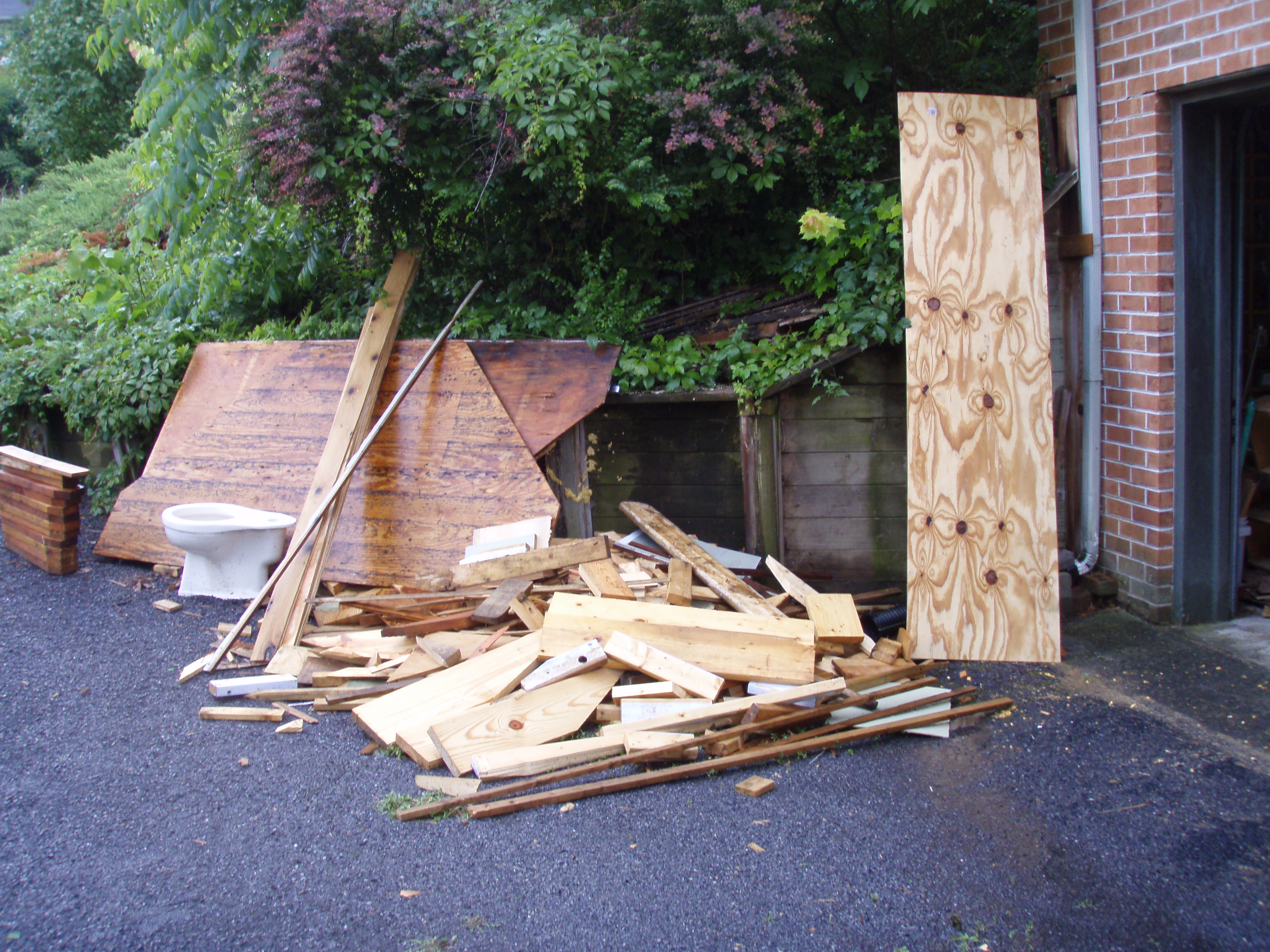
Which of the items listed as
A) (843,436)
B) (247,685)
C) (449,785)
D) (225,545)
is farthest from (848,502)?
(225,545)

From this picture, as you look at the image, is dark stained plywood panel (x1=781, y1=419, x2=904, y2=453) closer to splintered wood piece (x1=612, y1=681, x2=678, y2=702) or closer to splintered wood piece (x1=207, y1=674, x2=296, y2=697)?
splintered wood piece (x1=612, y1=681, x2=678, y2=702)

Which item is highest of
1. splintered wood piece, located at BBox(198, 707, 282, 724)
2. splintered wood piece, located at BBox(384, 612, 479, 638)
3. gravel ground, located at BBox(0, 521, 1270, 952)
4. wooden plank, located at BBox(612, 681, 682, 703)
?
splintered wood piece, located at BBox(384, 612, 479, 638)

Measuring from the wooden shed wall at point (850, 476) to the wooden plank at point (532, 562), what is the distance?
1.12 meters

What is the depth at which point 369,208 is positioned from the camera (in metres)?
5.68

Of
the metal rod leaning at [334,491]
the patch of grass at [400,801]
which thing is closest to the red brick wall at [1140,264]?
the patch of grass at [400,801]

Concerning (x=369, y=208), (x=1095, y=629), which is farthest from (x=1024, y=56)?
(x=369, y=208)

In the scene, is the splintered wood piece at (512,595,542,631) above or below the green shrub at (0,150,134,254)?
below

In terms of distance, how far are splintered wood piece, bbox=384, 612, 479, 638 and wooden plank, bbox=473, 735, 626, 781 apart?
1115mm

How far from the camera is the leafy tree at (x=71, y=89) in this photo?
15.8 meters

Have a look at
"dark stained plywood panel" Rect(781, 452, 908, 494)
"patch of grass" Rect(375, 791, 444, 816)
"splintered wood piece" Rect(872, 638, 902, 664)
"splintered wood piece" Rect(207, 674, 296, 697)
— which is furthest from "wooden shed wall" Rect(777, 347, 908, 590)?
"splintered wood piece" Rect(207, 674, 296, 697)

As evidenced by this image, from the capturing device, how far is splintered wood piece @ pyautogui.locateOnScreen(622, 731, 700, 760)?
3.17 metres

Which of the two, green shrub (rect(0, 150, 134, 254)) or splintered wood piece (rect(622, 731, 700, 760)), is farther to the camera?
green shrub (rect(0, 150, 134, 254))

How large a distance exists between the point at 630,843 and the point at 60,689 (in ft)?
9.80

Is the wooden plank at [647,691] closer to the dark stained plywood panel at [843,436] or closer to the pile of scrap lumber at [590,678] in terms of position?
the pile of scrap lumber at [590,678]
